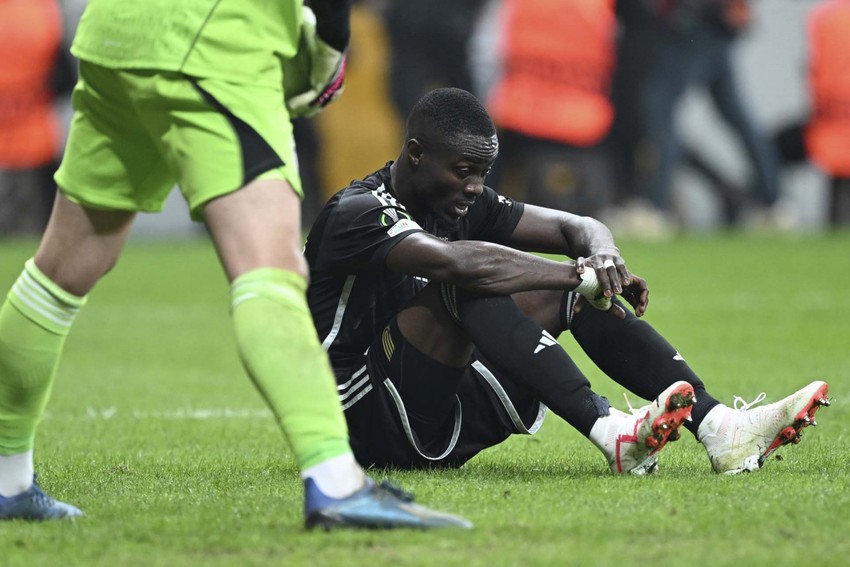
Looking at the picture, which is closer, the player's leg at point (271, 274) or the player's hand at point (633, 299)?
the player's leg at point (271, 274)

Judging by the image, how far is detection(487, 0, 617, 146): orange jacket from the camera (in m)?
18.3

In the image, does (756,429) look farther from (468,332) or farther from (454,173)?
(454,173)

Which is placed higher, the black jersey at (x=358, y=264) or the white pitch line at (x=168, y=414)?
the black jersey at (x=358, y=264)

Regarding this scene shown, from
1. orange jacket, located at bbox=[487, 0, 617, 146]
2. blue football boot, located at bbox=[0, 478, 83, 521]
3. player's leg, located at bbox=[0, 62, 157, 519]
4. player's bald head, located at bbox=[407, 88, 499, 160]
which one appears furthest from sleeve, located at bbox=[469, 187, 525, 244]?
orange jacket, located at bbox=[487, 0, 617, 146]

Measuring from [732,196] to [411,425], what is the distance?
15610 mm

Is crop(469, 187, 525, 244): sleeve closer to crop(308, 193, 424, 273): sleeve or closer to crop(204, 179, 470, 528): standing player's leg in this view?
crop(308, 193, 424, 273): sleeve

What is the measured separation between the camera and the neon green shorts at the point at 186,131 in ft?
11.0

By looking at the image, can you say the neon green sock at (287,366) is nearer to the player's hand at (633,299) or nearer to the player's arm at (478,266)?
the player's arm at (478,266)

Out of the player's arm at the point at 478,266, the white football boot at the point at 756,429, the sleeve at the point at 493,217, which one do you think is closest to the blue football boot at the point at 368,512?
the player's arm at the point at 478,266

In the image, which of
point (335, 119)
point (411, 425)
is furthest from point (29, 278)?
point (335, 119)

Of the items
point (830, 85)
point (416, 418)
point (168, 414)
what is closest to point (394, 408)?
point (416, 418)

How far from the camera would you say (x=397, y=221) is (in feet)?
14.4

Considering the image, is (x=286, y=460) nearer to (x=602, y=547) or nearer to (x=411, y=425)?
(x=411, y=425)

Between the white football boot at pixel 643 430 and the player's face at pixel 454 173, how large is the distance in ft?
2.95
